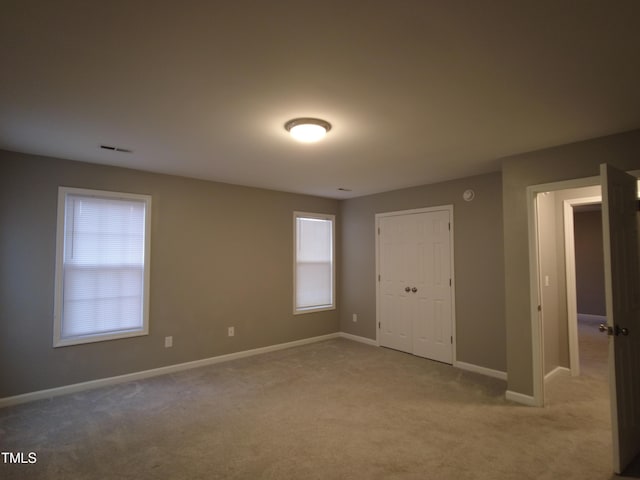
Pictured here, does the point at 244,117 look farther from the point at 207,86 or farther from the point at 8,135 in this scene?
the point at 8,135

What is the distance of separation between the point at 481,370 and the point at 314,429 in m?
2.52

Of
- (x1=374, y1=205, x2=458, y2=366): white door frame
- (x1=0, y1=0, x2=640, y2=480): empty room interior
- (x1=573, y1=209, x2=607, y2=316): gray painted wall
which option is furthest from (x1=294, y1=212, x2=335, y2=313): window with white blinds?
(x1=573, y1=209, x2=607, y2=316): gray painted wall

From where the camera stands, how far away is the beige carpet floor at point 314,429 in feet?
7.64

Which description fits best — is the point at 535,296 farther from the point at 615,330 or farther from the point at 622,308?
the point at 615,330

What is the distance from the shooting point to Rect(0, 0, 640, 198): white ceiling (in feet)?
4.87

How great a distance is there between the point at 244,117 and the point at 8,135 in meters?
2.20

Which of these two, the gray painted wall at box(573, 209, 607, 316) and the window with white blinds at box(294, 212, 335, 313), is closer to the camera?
the window with white blinds at box(294, 212, 335, 313)

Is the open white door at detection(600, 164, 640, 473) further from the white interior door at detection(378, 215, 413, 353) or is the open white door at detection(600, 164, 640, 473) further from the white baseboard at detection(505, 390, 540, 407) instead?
the white interior door at detection(378, 215, 413, 353)

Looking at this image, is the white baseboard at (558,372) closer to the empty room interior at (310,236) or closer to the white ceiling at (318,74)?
the empty room interior at (310,236)

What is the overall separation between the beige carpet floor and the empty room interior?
0.08ft

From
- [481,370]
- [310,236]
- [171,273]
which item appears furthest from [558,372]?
[171,273]

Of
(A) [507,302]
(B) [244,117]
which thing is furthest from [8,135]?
(A) [507,302]

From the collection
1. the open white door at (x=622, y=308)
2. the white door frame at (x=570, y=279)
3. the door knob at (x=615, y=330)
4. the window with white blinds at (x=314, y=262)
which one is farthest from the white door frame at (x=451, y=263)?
the door knob at (x=615, y=330)

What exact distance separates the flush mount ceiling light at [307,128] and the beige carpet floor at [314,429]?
2.43 meters
